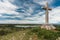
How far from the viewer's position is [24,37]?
24.4 metres

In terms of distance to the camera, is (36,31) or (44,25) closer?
(36,31)

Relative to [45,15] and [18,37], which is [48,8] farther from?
[18,37]

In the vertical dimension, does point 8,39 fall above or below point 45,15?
below

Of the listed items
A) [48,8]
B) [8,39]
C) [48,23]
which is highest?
[48,8]

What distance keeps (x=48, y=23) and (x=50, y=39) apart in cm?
790

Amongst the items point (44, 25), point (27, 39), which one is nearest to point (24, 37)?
point (27, 39)

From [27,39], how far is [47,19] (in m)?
8.98

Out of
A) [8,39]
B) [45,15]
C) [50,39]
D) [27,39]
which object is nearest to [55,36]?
[50,39]

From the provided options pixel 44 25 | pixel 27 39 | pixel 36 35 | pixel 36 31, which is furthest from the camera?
pixel 44 25

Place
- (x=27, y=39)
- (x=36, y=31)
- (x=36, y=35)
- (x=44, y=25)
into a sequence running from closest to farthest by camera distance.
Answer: (x=27, y=39)
(x=36, y=35)
(x=36, y=31)
(x=44, y=25)

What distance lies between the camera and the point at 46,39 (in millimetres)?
23891

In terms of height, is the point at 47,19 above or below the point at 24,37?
above

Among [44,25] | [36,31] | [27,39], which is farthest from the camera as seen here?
[44,25]

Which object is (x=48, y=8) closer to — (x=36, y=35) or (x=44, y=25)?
(x=44, y=25)
